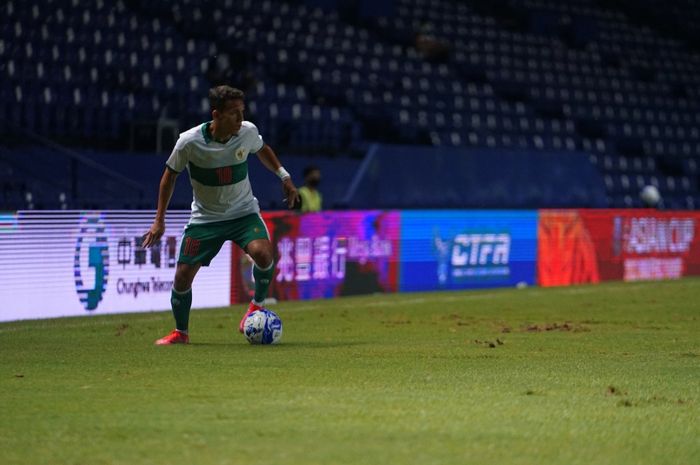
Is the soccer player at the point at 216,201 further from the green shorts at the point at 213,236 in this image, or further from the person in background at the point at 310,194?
the person in background at the point at 310,194

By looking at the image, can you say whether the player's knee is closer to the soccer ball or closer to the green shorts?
the green shorts

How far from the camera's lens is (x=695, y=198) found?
33156mm

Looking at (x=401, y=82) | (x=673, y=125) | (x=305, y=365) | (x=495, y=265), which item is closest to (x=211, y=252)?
(x=305, y=365)

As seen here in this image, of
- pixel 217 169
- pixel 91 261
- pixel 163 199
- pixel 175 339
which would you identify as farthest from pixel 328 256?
pixel 163 199

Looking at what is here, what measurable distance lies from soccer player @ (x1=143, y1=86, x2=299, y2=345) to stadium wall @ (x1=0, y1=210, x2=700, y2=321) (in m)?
3.97

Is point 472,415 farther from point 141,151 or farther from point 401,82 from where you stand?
point 401,82

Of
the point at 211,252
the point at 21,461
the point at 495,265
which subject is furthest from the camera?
the point at 495,265

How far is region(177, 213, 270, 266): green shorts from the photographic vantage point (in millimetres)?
12211

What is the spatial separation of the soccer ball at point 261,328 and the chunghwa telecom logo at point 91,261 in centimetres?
441

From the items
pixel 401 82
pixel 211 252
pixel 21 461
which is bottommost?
pixel 21 461

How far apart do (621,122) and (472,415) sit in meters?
27.2

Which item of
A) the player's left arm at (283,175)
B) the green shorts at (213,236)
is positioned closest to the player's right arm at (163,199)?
the green shorts at (213,236)

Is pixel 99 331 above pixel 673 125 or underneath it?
underneath

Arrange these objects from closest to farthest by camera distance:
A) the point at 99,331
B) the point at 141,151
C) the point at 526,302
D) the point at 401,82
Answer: the point at 99,331, the point at 526,302, the point at 141,151, the point at 401,82
